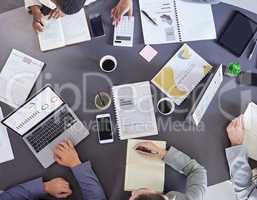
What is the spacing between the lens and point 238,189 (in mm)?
1506

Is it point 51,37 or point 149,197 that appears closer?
point 149,197

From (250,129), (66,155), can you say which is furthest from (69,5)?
(250,129)

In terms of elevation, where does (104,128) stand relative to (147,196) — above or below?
above

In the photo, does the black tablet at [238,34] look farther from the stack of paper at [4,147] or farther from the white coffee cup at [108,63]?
the stack of paper at [4,147]

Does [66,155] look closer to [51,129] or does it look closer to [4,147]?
[51,129]

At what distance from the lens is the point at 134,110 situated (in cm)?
153

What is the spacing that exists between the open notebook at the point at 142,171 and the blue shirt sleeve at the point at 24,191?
32 centimetres

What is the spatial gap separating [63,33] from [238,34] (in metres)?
0.71

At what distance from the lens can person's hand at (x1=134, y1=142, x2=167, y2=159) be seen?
1484 millimetres

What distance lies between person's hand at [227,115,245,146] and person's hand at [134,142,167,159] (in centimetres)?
27

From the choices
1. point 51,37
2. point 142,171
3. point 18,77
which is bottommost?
point 142,171

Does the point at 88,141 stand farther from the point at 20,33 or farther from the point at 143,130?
the point at 20,33

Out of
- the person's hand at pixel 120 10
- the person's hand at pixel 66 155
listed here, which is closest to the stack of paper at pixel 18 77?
the person's hand at pixel 66 155

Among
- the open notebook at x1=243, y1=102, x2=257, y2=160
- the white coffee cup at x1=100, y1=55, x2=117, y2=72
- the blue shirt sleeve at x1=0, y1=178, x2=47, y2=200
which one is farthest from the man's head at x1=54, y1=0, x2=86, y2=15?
the open notebook at x1=243, y1=102, x2=257, y2=160
